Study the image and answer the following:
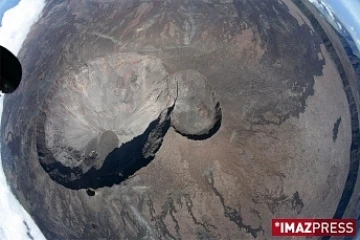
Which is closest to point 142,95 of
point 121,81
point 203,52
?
point 121,81

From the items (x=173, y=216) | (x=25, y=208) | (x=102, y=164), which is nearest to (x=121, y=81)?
(x=102, y=164)

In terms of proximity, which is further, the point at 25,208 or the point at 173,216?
the point at 25,208

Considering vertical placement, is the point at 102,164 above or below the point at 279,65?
below

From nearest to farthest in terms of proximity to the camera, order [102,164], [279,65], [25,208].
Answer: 1. [102,164]
2. [279,65]
3. [25,208]

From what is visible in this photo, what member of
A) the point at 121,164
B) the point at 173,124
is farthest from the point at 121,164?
the point at 173,124

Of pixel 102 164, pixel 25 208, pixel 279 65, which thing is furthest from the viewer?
pixel 25 208

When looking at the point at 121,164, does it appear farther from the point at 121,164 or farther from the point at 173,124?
the point at 173,124

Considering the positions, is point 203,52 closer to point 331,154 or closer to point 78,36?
point 78,36

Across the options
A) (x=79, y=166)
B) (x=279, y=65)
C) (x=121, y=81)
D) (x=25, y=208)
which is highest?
(x=279, y=65)
